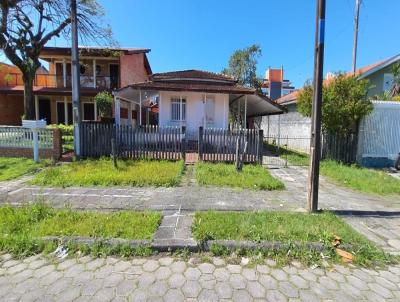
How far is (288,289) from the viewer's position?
9.41ft

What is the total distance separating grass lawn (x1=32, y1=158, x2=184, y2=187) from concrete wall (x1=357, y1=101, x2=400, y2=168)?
296 inches

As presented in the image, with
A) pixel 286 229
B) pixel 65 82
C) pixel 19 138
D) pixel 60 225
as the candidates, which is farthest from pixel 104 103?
pixel 286 229

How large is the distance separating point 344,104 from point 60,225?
10.3 meters

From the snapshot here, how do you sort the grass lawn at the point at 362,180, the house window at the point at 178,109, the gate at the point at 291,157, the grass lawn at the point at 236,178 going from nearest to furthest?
the grass lawn at the point at 236,178
the grass lawn at the point at 362,180
the gate at the point at 291,157
the house window at the point at 178,109

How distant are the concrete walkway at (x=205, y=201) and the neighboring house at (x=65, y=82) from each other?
14958 millimetres

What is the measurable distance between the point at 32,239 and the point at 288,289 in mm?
3398

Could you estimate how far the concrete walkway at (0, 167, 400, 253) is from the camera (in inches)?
177

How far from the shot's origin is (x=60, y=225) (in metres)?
4.08

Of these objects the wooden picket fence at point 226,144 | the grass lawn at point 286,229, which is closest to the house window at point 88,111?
the wooden picket fence at point 226,144

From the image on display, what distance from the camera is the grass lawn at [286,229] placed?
3.67 metres

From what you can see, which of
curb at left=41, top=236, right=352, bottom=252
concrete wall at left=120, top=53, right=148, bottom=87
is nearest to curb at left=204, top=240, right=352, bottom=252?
curb at left=41, top=236, right=352, bottom=252

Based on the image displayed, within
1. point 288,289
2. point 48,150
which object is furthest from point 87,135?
point 288,289

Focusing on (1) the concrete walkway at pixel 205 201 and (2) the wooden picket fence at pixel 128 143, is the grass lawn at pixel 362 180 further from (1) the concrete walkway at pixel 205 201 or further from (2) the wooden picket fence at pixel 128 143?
(2) the wooden picket fence at pixel 128 143

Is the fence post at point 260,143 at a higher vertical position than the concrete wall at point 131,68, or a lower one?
lower
